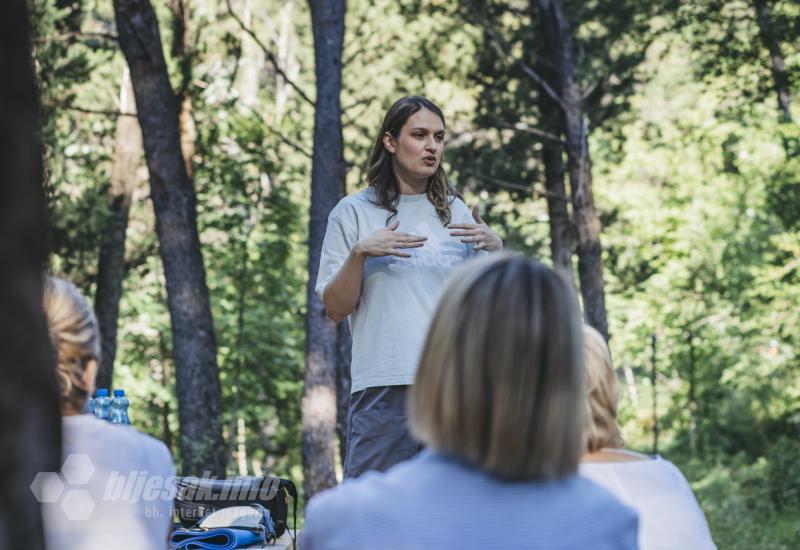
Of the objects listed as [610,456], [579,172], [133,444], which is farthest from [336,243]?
[579,172]

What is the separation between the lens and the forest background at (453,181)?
9.55 m

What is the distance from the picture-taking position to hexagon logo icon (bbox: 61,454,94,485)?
239 cm

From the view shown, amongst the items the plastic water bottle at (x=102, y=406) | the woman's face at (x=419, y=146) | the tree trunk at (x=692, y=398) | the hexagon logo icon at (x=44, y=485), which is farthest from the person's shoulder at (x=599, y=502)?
the tree trunk at (x=692, y=398)

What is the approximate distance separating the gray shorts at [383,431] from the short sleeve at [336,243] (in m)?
0.42

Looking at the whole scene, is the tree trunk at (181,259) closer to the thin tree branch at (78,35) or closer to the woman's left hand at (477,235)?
the thin tree branch at (78,35)

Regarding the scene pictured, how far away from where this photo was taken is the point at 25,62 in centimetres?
138

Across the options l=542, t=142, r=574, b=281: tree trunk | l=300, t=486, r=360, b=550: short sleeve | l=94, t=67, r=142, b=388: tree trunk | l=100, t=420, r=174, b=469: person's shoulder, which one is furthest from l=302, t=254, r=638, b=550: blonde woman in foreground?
l=542, t=142, r=574, b=281: tree trunk

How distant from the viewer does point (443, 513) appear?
65.4 inches

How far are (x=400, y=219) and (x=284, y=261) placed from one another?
12.6 m

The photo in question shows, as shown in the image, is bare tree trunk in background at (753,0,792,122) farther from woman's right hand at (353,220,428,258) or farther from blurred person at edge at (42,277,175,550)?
blurred person at edge at (42,277,175,550)

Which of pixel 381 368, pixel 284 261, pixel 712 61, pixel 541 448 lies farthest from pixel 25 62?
pixel 284 261

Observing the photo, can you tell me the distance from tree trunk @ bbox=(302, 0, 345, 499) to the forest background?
0.07 ft

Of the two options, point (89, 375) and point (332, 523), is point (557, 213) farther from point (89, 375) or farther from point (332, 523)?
point (332, 523)

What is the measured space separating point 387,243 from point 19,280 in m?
2.12
